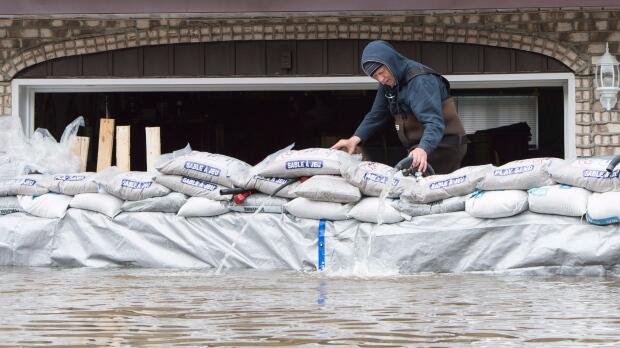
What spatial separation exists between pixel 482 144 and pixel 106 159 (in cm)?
456

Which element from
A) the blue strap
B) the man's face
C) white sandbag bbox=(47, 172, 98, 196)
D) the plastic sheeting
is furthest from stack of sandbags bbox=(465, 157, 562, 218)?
white sandbag bbox=(47, 172, 98, 196)

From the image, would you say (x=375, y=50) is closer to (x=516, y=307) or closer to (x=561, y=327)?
(x=516, y=307)

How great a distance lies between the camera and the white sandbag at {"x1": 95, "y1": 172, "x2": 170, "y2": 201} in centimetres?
807

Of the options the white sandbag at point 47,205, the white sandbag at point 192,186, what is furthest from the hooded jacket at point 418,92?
the white sandbag at point 47,205

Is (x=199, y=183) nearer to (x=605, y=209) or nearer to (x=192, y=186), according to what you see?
(x=192, y=186)

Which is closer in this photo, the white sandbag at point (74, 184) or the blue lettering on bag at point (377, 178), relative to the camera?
the blue lettering on bag at point (377, 178)

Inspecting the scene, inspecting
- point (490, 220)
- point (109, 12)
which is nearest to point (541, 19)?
point (109, 12)

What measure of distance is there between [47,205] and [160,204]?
81cm

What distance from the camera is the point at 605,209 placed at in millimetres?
6945

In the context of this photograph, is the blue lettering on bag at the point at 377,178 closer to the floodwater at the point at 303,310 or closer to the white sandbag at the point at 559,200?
the floodwater at the point at 303,310

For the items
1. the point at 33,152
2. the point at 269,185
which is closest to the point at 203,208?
the point at 269,185

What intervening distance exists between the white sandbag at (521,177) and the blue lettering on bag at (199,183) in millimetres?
1771

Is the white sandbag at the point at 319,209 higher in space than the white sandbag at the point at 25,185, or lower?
lower

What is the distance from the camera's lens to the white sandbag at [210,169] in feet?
26.0
